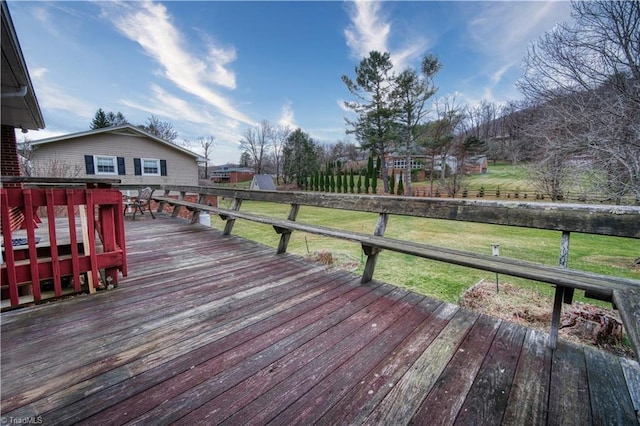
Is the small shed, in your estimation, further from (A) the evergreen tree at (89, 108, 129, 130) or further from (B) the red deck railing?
(B) the red deck railing

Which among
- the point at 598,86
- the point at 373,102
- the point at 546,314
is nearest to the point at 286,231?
the point at 546,314

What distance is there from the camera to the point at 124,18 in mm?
5910

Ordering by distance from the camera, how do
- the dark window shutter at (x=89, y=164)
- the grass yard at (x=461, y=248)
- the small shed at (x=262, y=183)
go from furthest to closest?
the small shed at (x=262, y=183) < the dark window shutter at (x=89, y=164) < the grass yard at (x=461, y=248)

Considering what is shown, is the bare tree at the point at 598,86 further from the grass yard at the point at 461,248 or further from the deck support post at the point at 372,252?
the deck support post at the point at 372,252

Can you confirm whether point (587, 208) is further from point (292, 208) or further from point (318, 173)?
point (318, 173)

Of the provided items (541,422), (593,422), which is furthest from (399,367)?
(593,422)

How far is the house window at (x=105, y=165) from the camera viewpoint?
13641mm

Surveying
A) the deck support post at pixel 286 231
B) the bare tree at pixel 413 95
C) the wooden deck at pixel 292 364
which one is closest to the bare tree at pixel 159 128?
the bare tree at pixel 413 95

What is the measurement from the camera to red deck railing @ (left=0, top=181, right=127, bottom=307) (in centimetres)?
200

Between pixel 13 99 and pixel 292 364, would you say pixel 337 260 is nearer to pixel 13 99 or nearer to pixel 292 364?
pixel 292 364

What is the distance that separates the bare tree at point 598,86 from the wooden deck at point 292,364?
665 centimetres

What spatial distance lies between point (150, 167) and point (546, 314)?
17.3 meters

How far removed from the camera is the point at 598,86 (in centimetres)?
632

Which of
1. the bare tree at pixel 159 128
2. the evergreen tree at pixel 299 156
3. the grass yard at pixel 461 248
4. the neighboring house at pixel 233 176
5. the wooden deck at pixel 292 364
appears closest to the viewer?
the wooden deck at pixel 292 364
